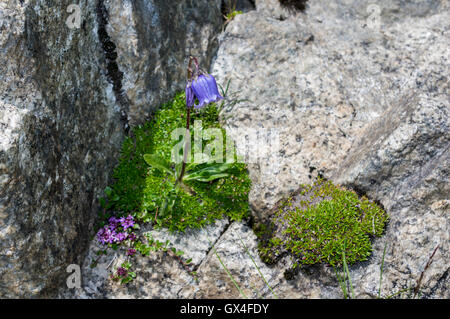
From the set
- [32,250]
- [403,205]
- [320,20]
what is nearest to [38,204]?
[32,250]

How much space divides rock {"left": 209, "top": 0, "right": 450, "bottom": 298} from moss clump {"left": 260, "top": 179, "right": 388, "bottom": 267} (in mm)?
192

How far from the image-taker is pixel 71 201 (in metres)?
5.69

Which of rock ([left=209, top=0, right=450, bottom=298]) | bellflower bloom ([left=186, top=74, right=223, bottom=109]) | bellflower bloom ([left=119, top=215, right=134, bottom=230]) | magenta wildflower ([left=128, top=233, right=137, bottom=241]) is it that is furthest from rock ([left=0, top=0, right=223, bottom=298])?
bellflower bloom ([left=186, top=74, right=223, bottom=109])

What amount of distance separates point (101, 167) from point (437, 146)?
15.3 feet

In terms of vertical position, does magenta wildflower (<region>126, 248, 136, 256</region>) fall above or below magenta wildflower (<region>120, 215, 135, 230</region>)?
below

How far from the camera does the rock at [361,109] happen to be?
212 inches

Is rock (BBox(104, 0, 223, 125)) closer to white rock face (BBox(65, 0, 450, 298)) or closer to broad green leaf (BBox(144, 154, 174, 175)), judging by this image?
white rock face (BBox(65, 0, 450, 298))

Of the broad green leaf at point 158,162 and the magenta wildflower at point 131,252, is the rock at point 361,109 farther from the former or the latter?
the magenta wildflower at point 131,252

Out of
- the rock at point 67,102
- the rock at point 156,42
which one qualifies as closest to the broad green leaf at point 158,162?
the rock at point 67,102

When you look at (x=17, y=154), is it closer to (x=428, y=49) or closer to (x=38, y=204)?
(x=38, y=204)

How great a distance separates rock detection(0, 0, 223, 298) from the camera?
4738 mm

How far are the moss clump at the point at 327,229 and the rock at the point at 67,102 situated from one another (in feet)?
8.83

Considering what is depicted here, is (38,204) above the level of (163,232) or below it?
above

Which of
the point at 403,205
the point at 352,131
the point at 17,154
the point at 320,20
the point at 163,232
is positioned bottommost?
the point at 163,232
